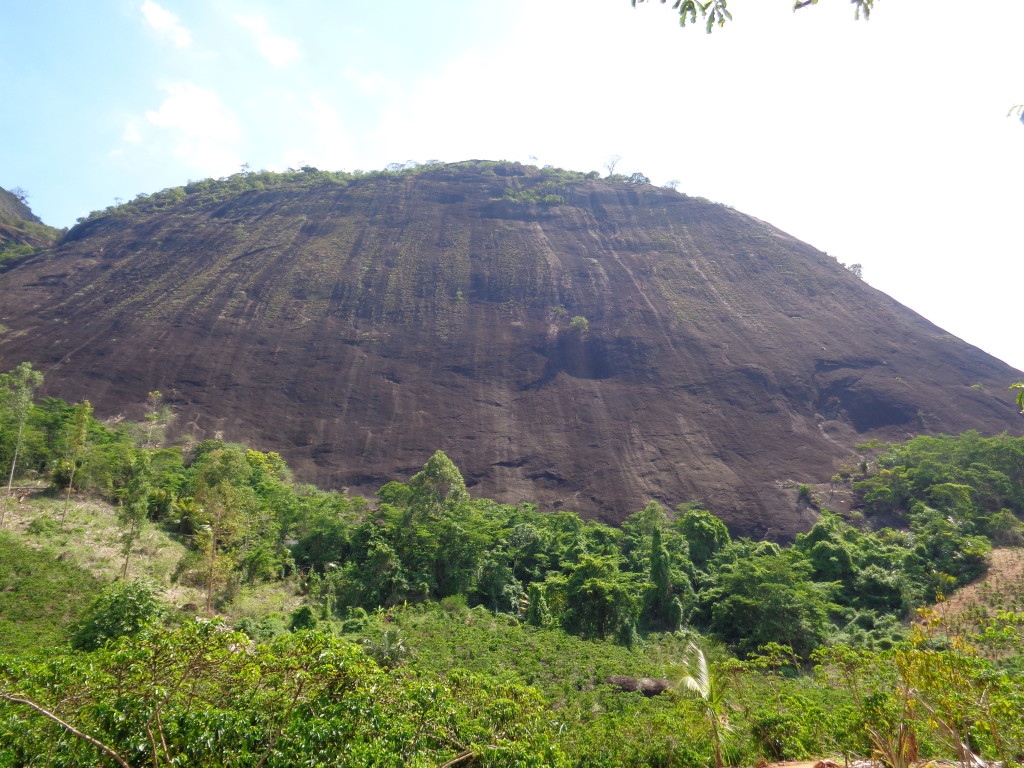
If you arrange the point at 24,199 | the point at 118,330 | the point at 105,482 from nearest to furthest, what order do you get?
1. the point at 105,482
2. the point at 118,330
3. the point at 24,199

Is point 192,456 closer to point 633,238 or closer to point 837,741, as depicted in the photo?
point 837,741

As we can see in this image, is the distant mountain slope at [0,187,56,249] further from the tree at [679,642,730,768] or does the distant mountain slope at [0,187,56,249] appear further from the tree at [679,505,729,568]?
the tree at [679,642,730,768]

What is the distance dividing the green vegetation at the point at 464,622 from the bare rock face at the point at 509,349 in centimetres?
482

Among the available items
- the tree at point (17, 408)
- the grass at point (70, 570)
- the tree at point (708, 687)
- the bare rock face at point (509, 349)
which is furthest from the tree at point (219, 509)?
the tree at point (708, 687)

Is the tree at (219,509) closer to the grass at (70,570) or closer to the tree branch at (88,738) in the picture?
the grass at (70,570)

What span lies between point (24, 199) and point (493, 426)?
100m

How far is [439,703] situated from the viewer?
7.27m

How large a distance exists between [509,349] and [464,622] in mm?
31305

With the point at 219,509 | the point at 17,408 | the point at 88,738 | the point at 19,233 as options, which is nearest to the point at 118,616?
the point at 88,738

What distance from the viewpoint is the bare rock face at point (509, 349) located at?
37.2 meters

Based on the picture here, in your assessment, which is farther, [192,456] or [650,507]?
[192,456]

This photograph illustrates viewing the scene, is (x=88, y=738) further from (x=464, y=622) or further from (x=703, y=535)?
(x=703, y=535)

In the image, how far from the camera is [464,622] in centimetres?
1856

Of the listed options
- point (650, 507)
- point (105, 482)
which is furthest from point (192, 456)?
point (650, 507)
